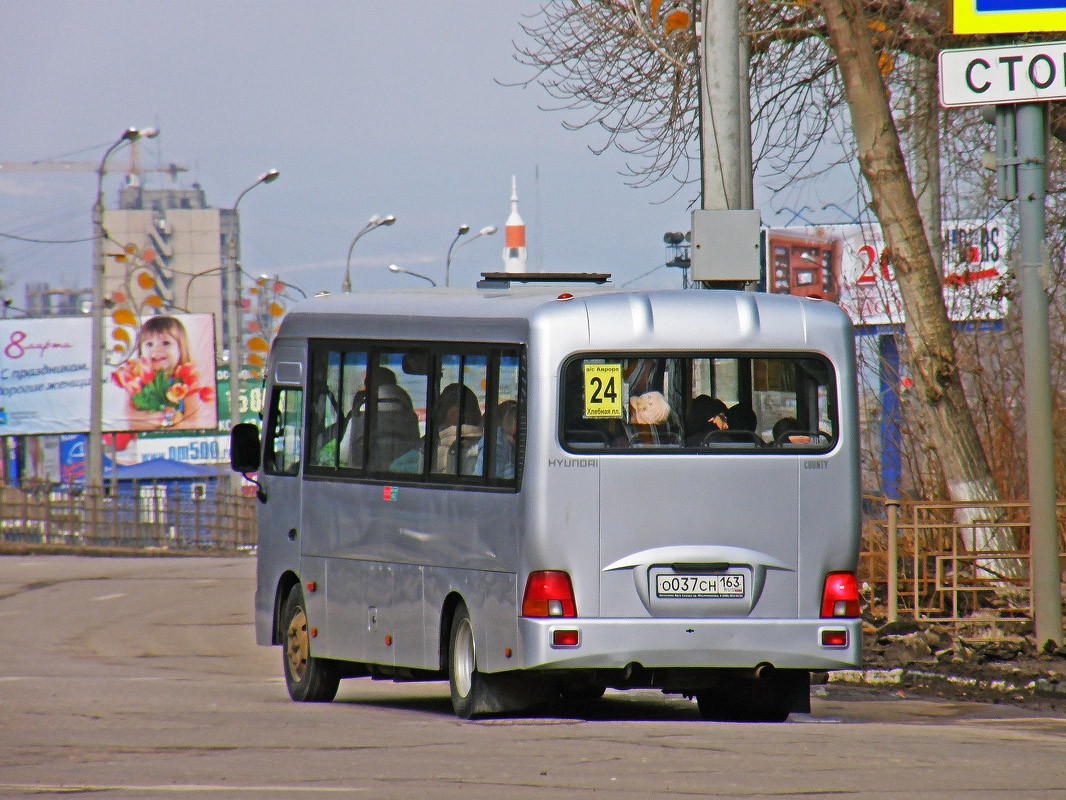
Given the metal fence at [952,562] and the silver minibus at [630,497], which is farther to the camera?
the metal fence at [952,562]

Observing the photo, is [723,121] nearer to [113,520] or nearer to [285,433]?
[285,433]

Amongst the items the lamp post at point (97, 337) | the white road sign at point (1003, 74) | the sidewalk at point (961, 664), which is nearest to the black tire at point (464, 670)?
the sidewalk at point (961, 664)

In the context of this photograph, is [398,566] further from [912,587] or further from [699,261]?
[912,587]

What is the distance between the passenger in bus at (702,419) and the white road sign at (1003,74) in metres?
3.74

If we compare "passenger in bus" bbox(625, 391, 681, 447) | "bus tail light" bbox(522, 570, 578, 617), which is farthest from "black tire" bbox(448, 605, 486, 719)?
"passenger in bus" bbox(625, 391, 681, 447)

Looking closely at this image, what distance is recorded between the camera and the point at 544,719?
1027 centimetres

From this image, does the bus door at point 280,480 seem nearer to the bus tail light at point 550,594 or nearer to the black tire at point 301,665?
the black tire at point 301,665

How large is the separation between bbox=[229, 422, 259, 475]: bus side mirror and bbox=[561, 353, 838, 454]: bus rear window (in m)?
3.67

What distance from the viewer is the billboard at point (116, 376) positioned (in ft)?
225

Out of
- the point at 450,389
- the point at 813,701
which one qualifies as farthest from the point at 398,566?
the point at 813,701

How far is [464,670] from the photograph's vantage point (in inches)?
415

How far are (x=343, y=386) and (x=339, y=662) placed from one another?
6.13ft

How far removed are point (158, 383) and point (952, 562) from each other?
55989 mm

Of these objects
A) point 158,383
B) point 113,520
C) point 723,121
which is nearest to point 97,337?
point 113,520
